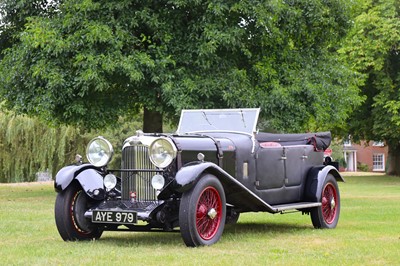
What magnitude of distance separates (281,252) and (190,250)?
3.48 feet

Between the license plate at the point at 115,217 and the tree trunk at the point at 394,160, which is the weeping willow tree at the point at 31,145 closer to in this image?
the tree trunk at the point at 394,160

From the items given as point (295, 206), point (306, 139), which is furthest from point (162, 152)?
point (306, 139)

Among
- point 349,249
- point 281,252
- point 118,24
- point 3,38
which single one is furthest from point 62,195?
point 3,38

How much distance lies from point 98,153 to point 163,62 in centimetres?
1098

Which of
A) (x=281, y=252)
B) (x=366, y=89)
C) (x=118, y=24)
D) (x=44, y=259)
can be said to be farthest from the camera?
(x=366, y=89)

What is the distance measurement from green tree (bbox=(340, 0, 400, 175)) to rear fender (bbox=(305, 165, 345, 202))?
79.2ft

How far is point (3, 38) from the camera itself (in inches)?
992

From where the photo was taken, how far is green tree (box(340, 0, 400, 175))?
3716 centimetres

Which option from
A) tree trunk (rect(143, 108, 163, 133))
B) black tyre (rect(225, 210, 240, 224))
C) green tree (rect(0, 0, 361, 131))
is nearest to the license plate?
black tyre (rect(225, 210, 240, 224))

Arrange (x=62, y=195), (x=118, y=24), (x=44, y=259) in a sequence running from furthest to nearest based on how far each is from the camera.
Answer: (x=118, y=24) < (x=62, y=195) < (x=44, y=259)

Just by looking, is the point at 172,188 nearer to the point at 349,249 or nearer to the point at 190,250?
the point at 190,250

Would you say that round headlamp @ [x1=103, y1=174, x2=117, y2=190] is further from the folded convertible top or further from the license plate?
the folded convertible top

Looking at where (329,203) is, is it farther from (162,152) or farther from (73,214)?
(73,214)

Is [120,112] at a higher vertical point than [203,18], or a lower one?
lower
